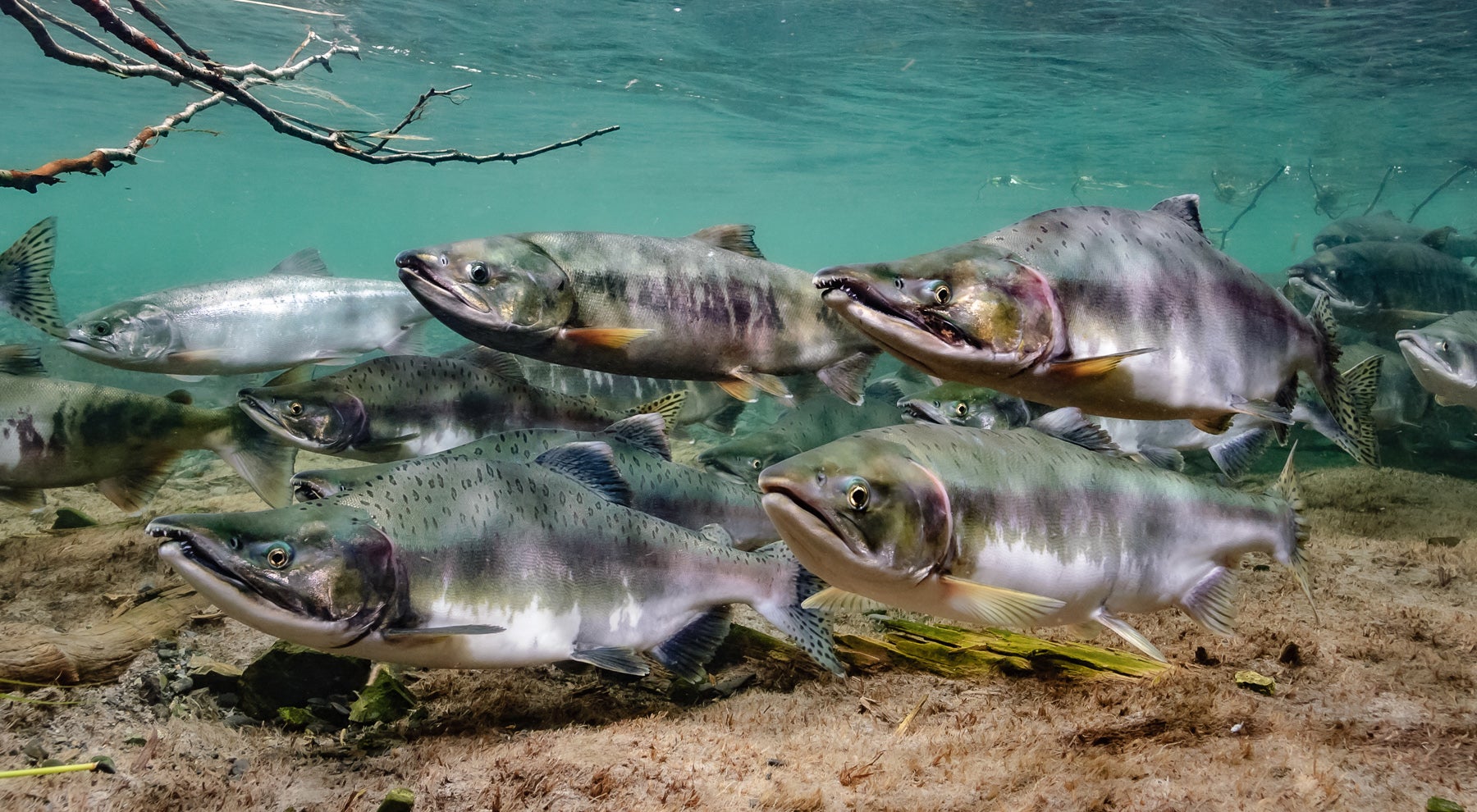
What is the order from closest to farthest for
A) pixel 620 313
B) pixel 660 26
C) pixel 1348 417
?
pixel 1348 417 → pixel 620 313 → pixel 660 26

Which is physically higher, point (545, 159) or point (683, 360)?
point (683, 360)

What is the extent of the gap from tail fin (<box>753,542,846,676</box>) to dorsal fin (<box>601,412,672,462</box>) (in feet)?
2.83

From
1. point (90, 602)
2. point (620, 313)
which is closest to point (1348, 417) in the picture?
point (620, 313)

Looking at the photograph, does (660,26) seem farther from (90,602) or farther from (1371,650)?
(1371,650)

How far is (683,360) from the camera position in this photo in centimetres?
380

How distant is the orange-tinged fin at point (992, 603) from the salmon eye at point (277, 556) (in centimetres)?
203

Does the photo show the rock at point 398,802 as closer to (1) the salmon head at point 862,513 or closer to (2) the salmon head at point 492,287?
(1) the salmon head at point 862,513

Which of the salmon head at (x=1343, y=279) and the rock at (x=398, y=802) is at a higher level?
the salmon head at (x=1343, y=279)

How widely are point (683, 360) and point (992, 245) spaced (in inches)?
66.5

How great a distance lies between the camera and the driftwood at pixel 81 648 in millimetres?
3188

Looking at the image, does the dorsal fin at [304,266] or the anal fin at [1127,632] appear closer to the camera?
the anal fin at [1127,632]

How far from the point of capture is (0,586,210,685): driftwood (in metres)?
3.19

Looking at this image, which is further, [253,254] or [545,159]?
[253,254]

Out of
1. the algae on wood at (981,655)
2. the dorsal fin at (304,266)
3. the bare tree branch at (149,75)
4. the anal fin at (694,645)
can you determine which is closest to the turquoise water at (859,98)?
the dorsal fin at (304,266)
